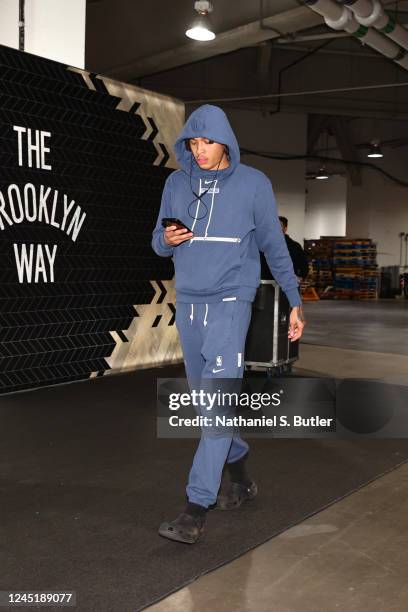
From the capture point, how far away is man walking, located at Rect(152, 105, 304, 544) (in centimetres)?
238

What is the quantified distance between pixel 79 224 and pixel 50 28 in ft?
5.14

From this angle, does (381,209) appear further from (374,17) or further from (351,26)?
(374,17)

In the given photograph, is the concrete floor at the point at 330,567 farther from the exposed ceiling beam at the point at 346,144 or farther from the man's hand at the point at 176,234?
the exposed ceiling beam at the point at 346,144

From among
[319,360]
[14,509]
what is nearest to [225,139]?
[14,509]

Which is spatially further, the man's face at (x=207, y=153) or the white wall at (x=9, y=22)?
the white wall at (x=9, y=22)

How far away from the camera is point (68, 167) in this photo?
17.1 feet

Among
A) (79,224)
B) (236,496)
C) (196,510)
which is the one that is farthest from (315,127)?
(196,510)

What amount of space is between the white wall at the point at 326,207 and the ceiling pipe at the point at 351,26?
11.2 meters

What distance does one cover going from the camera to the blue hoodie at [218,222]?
238 cm

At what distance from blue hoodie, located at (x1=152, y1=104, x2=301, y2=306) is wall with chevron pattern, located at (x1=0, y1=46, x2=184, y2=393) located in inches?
101

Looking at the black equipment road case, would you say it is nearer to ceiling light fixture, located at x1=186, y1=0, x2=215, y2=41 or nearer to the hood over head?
the hood over head

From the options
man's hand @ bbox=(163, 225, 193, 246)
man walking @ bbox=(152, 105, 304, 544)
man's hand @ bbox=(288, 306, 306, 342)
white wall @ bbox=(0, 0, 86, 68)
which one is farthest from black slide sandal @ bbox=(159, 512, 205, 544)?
white wall @ bbox=(0, 0, 86, 68)

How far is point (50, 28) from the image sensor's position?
17.4 feet

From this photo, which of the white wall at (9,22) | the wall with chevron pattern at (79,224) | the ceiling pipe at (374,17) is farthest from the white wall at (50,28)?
the ceiling pipe at (374,17)
